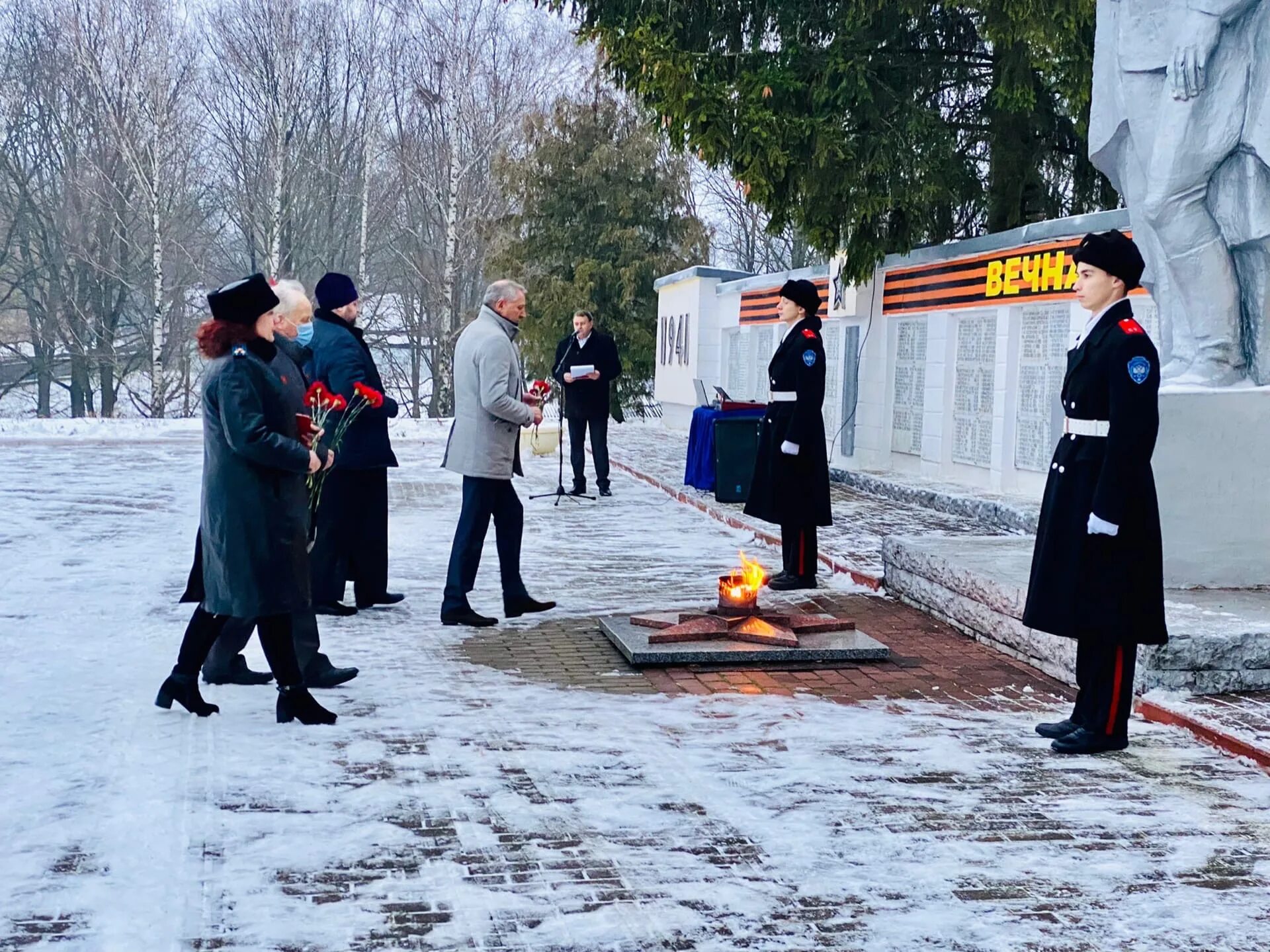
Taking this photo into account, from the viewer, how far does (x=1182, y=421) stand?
7.49 metres

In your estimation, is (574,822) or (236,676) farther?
(236,676)

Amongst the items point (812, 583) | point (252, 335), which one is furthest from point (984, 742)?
point (812, 583)

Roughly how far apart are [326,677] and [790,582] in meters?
3.79

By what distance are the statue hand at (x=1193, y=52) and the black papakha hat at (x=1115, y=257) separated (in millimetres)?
2925

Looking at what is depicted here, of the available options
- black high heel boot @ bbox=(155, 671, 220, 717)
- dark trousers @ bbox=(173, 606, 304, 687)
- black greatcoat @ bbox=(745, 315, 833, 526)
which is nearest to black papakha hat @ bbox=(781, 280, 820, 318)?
black greatcoat @ bbox=(745, 315, 833, 526)

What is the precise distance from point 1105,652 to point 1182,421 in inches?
93.9

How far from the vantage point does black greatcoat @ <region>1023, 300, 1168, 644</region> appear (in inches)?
207

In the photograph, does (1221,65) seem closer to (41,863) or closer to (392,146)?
(41,863)

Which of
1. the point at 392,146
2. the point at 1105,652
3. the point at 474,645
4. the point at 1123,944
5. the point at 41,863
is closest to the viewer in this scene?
the point at 1123,944

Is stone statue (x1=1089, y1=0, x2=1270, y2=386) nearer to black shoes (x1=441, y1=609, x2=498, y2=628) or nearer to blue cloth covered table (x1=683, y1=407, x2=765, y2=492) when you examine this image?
black shoes (x1=441, y1=609, x2=498, y2=628)

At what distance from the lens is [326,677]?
6402 mm

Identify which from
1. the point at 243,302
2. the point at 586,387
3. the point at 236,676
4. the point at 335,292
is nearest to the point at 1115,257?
the point at 243,302

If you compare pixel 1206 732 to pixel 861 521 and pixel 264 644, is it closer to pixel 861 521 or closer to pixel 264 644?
pixel 264 644

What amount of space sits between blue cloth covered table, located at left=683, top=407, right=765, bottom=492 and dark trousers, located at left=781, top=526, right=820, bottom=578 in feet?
17.8
